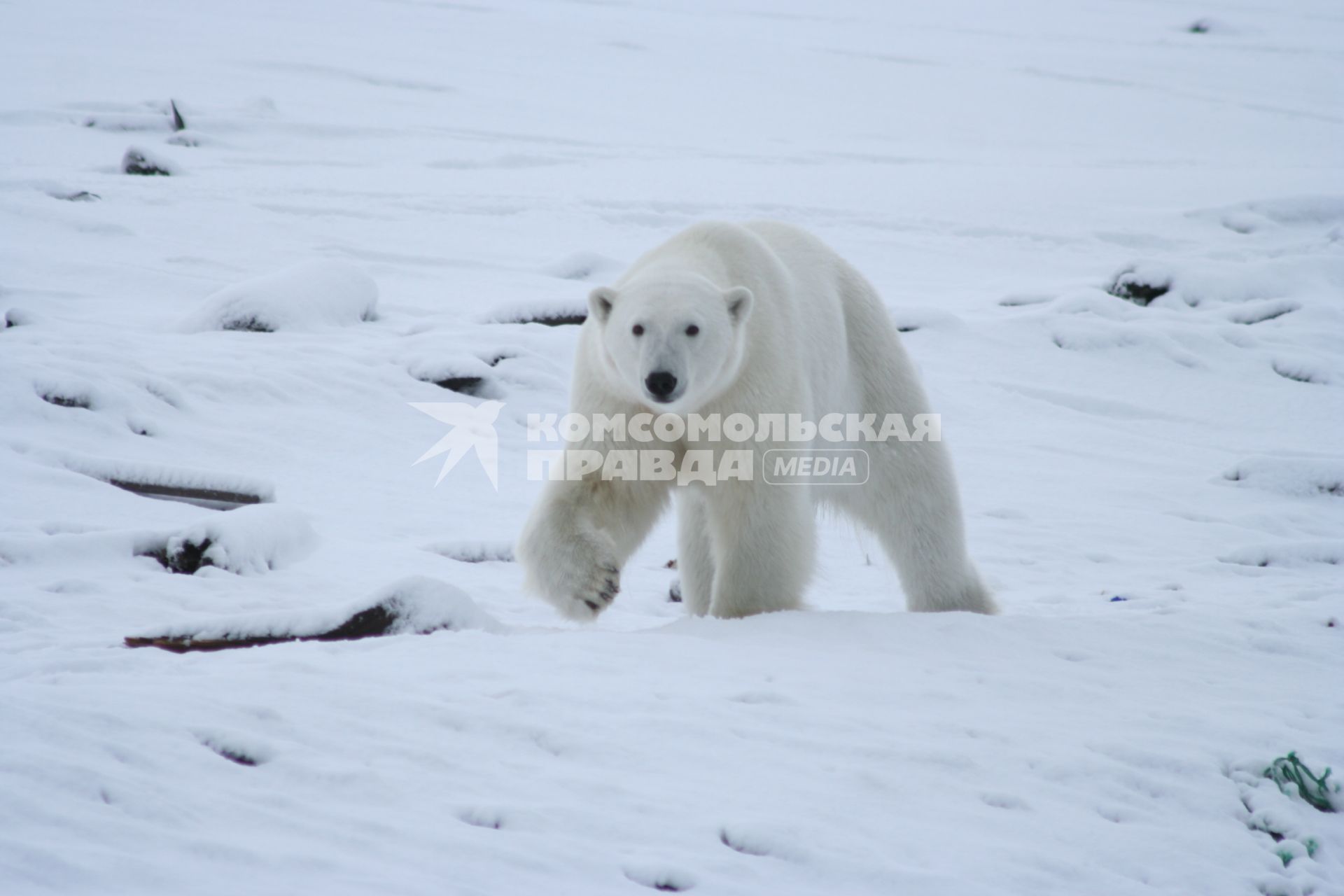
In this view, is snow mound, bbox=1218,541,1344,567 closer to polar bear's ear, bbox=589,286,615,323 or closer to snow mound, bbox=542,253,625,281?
polar bear's ear, bbox=589,286,615,323

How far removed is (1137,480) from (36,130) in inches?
491

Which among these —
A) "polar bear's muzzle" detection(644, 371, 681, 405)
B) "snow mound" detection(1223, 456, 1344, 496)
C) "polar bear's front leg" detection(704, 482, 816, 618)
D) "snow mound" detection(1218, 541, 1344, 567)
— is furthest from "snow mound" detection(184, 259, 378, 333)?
"snow mound" detection(1223, 456, 1344, 496)

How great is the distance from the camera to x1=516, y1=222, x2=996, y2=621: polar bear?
141 inches

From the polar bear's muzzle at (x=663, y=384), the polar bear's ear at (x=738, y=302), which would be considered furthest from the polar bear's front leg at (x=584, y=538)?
the polar bear's ear at (x=738, y=302)

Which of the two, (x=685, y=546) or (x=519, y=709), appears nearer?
(x=519, y=709)

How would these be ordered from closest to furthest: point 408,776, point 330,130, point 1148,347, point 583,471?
point 408,776, point 583,471, point 1148,347, point 330,130

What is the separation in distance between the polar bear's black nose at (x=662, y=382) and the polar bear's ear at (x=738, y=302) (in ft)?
1.22

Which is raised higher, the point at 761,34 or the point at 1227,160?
the point at 761,34

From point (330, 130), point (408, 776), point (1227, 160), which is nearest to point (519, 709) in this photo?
point (408, 776)

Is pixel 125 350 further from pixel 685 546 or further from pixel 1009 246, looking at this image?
pixel 1009 246

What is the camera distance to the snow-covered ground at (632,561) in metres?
2.02

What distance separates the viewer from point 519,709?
2449mm

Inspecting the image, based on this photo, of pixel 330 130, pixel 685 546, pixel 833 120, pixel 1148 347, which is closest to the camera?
pixel 685 546

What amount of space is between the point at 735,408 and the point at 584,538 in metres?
0.63
